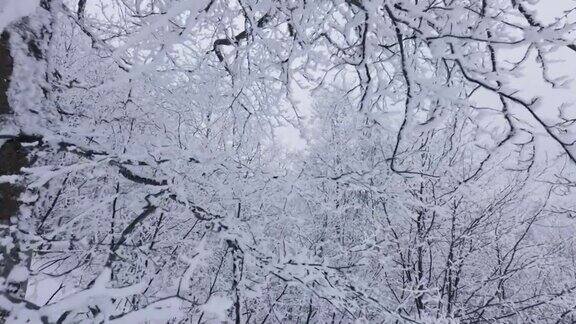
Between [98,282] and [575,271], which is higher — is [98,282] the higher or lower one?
the lower one

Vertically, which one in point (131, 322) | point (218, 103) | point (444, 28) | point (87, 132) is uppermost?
point (218, 103)

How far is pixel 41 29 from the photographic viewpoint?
1.74 metres

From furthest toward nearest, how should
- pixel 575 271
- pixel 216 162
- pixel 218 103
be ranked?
pixel 575 271 < pixel 218 103 < pixel 216 162

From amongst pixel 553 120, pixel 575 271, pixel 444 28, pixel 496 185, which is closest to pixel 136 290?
pixel 444 28

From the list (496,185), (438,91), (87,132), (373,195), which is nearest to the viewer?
(438,91)

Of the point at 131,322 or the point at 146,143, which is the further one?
the point at 146,143

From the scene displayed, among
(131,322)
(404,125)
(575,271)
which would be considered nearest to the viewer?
(131,322)

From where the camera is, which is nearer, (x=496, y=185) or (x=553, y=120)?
(x=553, y=120)

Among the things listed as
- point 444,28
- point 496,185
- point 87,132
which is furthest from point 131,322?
point 496,185

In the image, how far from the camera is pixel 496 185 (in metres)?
8.23

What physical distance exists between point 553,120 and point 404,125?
1.74 feet

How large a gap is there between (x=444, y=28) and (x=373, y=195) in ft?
4.30

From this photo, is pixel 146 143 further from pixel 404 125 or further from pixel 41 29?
pixel 404 125

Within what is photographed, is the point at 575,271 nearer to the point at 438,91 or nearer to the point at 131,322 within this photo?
the point at 438,91
